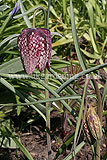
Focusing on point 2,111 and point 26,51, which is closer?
point 26,51

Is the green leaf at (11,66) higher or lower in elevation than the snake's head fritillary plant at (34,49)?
lower

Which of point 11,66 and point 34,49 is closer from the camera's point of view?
point 34,49

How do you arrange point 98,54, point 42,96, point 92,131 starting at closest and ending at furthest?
point 92,131
point 42,96
point 98,54

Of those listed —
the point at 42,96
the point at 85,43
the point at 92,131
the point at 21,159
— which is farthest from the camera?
the point at 85,43

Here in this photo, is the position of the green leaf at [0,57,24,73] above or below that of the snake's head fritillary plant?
below

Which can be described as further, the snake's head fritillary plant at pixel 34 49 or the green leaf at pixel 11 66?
the green leaf at pixel 11 66

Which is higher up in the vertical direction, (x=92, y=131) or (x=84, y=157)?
(x=92, y=131)

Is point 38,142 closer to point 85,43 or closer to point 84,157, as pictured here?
point 84,157

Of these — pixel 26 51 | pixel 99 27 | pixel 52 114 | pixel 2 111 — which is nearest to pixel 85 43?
pixel 99 27

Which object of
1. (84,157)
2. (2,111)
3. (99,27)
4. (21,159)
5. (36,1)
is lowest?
(84,157)

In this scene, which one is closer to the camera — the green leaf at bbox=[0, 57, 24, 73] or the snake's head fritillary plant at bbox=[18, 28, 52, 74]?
the snake's head fritillary plant at bbox=[18, 28, 52, 74]
